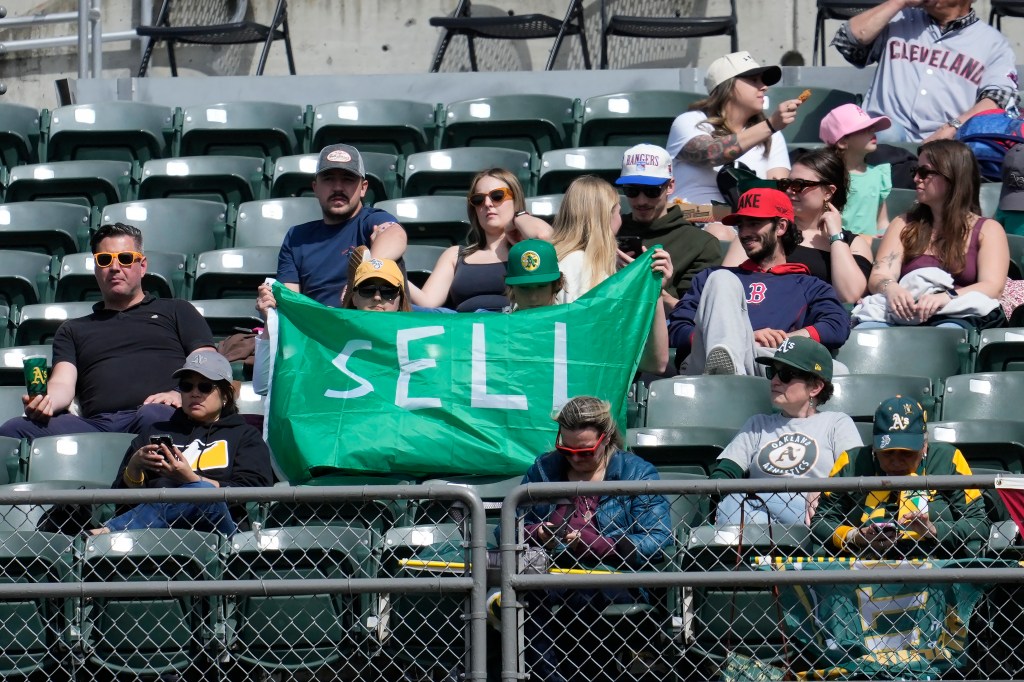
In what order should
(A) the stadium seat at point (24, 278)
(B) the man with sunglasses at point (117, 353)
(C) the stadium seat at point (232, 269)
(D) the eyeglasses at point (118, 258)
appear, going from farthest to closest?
(A) the stadium seat at point (24, 278) → (C) the stadium seat at point (232, 269) → (D) the eyeglasses at point (118, 258) → (B) the man with sunglasses at point (117, 353)

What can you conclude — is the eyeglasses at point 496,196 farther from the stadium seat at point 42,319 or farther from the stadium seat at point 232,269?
the stadium seat at point 42,319

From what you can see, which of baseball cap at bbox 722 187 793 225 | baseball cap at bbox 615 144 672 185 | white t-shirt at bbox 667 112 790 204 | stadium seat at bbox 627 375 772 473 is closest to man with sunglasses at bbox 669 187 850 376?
baseball cap at bbox 722 187 793 225

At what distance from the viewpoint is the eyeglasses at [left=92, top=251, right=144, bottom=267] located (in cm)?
684

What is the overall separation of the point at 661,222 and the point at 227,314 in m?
1.94

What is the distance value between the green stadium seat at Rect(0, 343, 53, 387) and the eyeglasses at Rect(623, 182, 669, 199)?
2540 millimetres

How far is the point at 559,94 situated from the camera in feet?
34.0

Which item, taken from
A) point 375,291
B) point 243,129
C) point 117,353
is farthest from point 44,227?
point 375,291

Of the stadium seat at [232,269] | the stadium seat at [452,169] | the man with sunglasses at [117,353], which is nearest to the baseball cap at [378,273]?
the man with sunglasses at [117,353]

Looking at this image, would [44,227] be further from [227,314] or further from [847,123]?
[847,123]

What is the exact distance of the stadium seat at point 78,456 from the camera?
6.13 metres

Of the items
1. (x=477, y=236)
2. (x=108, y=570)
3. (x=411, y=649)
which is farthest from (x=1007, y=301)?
(x=108, y=570)

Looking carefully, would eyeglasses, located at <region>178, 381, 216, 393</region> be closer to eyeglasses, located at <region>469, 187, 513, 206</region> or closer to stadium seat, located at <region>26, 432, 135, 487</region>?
stadium seat, located at <region>26, 432, 135, 487</region>

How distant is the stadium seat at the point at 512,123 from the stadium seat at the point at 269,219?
132 centimetres

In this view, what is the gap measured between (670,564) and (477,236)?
2.92 m
